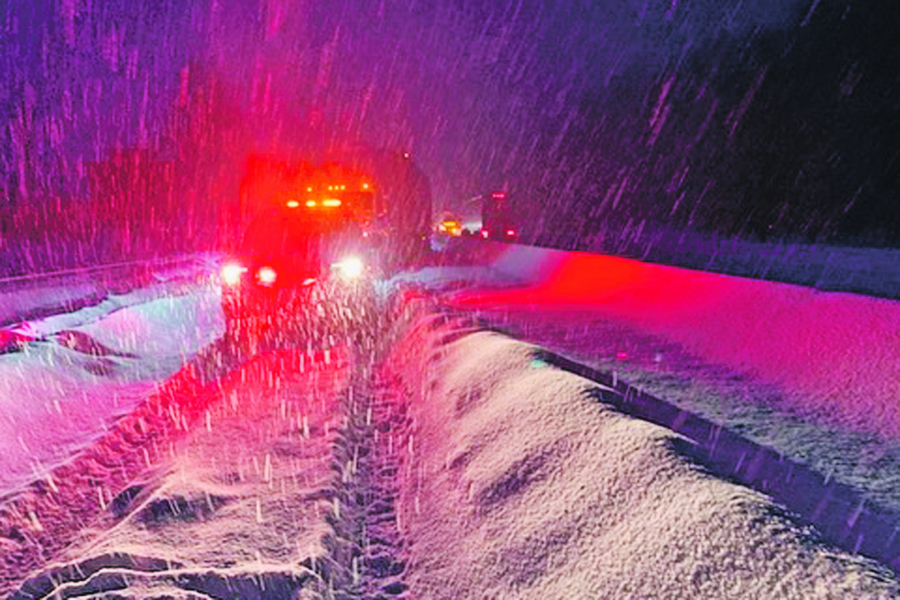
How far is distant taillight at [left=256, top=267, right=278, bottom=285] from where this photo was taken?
12195 millimetres

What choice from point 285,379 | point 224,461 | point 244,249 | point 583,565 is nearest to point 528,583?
point 583,565

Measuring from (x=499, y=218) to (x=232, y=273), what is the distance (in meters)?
30.8

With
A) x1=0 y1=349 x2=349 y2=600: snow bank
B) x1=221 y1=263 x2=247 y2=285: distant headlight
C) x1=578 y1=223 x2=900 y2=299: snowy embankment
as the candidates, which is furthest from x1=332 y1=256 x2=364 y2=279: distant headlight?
x1=578 y1=223 x2=900 y2=299: snowy embankment

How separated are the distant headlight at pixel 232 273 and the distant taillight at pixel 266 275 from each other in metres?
0.31

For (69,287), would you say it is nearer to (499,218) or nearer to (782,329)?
(782,329)

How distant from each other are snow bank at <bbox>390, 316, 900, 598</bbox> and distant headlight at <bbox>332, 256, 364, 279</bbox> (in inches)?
369

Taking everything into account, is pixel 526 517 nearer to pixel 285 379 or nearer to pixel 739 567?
pixel 739 567

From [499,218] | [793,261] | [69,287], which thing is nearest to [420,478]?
[69,287]

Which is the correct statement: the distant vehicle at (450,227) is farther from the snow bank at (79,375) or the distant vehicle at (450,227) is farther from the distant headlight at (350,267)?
the snow bank at (79,375)

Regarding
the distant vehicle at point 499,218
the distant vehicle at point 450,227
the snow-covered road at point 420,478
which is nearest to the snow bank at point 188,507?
the snow-covered road at point 420,478

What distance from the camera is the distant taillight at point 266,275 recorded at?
12.2m

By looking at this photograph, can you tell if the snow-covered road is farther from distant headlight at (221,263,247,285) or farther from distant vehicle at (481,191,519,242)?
distant vehicle at (481,191,519,242)

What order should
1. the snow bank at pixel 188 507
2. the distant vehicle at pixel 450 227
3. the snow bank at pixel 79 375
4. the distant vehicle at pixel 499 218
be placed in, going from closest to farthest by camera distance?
the snow bank at pixel 188 507 → the snow bank at pixel 79 375 → the distant vehicle at pixel 499 218 → the distant vehicle at pixel 450 227

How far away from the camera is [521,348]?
6312 millimetres
